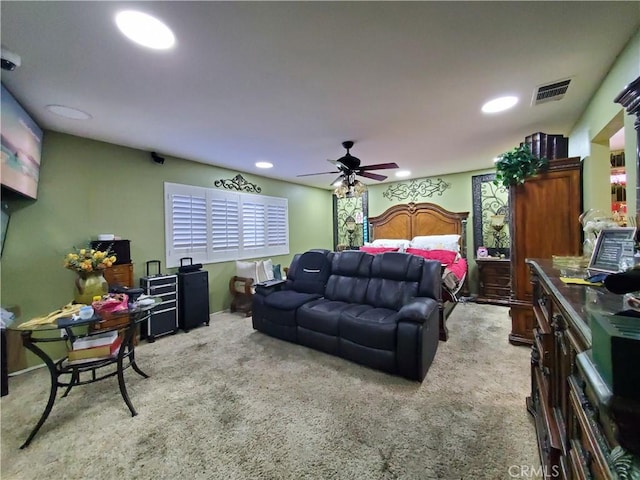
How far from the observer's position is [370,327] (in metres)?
2.56

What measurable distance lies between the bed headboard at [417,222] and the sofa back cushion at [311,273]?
267 centimetres

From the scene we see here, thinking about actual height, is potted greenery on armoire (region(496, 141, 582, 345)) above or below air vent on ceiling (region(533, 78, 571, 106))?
below

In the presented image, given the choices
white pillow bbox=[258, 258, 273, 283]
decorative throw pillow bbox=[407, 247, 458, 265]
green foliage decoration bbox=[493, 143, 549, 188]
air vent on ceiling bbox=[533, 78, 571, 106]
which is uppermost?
air vent on ceiling bbox=[533, 78, 571, 106]

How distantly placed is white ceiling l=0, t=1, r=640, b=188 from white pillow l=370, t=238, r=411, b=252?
2.68 metres

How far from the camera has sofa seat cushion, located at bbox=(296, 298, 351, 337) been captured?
2857mm

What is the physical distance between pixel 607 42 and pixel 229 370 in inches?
148

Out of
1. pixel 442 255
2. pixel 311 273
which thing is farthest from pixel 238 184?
pixel 442 255

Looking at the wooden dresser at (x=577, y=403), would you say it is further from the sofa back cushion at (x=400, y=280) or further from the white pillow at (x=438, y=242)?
the white pillow at (x=438, y=242)

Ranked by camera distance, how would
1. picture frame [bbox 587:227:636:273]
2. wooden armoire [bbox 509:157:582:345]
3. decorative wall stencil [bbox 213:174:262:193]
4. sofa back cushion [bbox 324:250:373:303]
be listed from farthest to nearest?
decorative wall stencil [bbox 213:174:262:193] → sofa back cushion [bbox 324:250:373:303] → wooden armoire [bbox 509:157:582:345] → picture frame [bbox 587:227:636:273]

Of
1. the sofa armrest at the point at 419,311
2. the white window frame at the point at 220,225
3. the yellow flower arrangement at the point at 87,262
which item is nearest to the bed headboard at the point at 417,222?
the white window frame at the point at 220,225

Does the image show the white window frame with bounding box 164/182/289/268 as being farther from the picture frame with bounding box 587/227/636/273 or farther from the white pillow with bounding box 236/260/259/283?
the picture frame with bounding box 587/227/636/273

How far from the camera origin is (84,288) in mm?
2209

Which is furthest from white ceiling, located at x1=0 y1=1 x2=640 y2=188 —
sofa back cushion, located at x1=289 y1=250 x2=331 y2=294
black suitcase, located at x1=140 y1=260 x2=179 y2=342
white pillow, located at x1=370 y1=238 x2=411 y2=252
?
white pillow, located at x1=370 y1=238 x2=411 y2=252

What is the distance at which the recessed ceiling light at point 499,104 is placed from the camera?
2.36m
